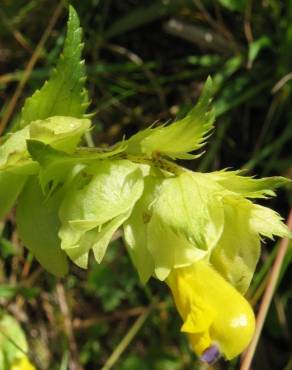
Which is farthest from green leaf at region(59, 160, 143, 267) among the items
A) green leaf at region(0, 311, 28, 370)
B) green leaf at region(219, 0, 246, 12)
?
green leaf at region(219, 0, 246, 12)

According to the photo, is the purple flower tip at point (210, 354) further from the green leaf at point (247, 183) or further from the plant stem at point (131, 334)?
the plant stem at point (131, 334)

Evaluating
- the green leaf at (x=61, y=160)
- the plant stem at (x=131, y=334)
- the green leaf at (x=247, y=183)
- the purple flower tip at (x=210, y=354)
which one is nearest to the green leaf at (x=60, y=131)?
the green leaf at (x=61, y=160)

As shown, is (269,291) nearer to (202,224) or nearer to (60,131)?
(202,224)

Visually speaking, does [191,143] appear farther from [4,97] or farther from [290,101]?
[4,97]

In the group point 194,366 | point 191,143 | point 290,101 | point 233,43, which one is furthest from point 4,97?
point 191,143

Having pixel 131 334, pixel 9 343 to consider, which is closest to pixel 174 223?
pixel 9 343

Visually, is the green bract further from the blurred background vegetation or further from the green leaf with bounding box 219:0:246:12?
the green leaf with bounding box 219:0:246:12

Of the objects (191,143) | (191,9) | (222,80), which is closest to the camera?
(191,143)
